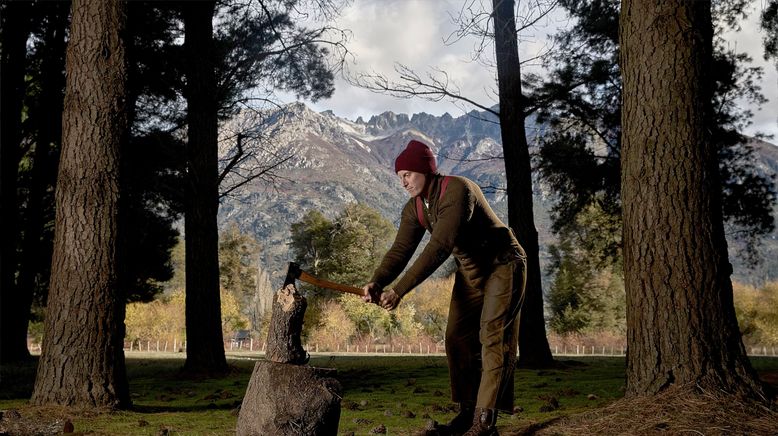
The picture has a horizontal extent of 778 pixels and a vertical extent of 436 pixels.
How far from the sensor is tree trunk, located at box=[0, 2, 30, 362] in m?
14.4

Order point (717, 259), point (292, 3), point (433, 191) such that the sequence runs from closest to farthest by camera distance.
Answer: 1. point (433, 191)
2. point (717, 259)
3. point (292, 3)

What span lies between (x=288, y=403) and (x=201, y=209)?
779cm

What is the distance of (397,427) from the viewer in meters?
5.29

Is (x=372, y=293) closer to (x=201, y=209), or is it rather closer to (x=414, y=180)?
(x=414, y=180)

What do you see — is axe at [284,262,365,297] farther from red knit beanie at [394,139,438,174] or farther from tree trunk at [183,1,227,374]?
tree trunk at [183,1,227,374]

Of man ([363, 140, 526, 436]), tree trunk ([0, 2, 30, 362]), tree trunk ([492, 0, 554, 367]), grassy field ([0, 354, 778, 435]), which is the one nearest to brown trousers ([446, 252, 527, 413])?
man ([363, 140, 526, 436])

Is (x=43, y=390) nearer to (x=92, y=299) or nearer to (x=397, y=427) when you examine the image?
(x=92, y=299)

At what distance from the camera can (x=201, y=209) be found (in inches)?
442

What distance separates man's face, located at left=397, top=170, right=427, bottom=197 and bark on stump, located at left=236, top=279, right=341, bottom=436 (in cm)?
108

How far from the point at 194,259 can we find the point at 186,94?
2932 mm

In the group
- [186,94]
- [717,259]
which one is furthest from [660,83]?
[186,94]

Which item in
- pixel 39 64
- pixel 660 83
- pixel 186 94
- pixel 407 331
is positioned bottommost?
pixel 407 331

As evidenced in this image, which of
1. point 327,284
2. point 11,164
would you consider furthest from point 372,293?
point 11,164

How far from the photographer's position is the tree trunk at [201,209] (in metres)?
11.0
